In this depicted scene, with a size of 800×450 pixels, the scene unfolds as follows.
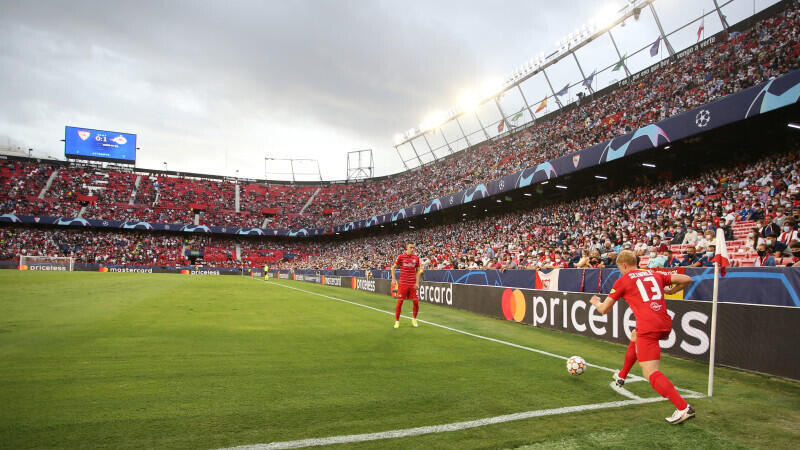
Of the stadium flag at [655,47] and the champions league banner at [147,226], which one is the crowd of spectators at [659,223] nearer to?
the stadium flag at [655,47]

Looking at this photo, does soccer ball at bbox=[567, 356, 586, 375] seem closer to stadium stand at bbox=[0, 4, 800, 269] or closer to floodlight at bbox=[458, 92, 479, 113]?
stadium stand at bbox=[0, 4, 800, 269]

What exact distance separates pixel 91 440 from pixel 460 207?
1380 inches

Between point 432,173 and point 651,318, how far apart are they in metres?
44.6

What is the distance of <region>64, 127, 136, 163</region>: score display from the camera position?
59156 millimetres

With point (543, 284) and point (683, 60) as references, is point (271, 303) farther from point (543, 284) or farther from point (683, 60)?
point (683, 60)

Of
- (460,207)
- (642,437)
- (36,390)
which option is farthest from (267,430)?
(460,207)

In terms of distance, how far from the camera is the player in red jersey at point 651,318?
4.45m

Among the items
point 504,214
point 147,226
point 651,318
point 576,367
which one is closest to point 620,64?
point 504,214

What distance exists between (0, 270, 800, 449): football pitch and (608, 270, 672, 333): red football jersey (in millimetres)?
1067

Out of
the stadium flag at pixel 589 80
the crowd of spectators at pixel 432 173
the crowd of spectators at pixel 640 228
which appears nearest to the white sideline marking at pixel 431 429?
the crowd of spectators at pixel 640 228

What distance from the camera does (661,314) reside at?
4.69 m

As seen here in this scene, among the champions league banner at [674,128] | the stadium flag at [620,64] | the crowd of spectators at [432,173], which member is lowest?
the champions league banner at [674,128]

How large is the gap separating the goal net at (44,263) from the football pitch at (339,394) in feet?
142

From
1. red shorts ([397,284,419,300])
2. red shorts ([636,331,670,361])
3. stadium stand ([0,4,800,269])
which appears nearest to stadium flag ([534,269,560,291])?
stadium stand ([0,4,800,269])
